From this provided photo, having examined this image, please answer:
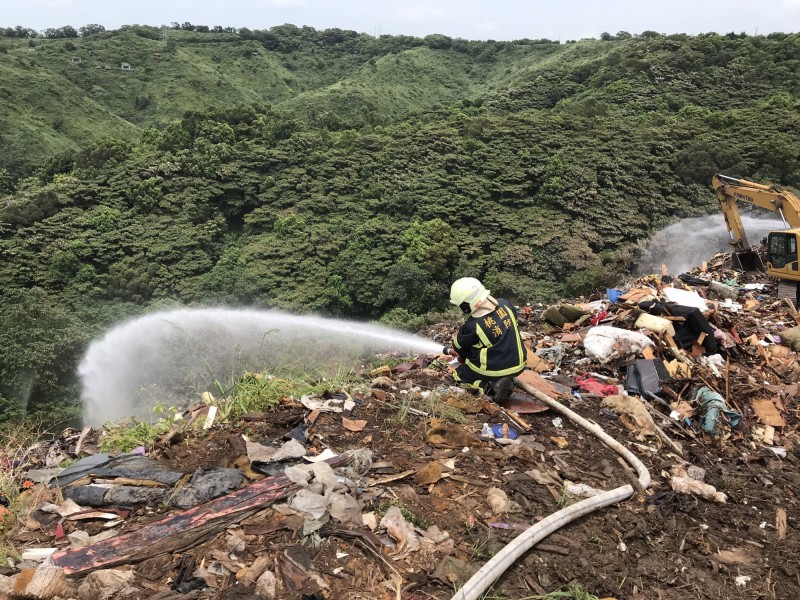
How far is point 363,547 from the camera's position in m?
3.13

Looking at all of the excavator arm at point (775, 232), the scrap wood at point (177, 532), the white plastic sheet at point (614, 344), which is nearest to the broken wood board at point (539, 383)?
the white plastic sheet at point (614, 344)

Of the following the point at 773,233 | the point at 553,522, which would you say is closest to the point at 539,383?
the point at 553,522

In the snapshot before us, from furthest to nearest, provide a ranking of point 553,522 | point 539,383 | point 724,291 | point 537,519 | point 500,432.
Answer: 1. point 724,291
2. point 539,383
3. point 500,432
4. point 537,519
5. point 553,522

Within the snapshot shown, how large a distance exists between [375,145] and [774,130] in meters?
26.4

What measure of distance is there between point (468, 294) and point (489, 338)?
481mm

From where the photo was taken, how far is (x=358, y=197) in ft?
121

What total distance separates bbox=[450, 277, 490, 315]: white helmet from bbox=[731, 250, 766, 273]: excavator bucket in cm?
1363

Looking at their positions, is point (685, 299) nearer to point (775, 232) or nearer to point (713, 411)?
point (713, 411)

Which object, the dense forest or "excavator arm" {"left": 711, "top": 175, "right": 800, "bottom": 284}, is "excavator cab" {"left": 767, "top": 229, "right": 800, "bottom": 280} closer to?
"excavator arm" {"left": 711, "top": 175, "right": 800, "bottom": 284}

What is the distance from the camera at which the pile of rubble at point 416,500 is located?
9.89ft

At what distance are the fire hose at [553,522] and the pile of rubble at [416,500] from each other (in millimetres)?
85

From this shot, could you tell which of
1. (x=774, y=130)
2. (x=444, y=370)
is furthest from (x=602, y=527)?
(x=774, y=130)

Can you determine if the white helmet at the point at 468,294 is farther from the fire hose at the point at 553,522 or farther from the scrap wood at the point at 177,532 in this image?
the scrap wood at the point at 177,532

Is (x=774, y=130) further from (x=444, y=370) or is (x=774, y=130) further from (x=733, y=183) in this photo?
(x=444, y=370)
